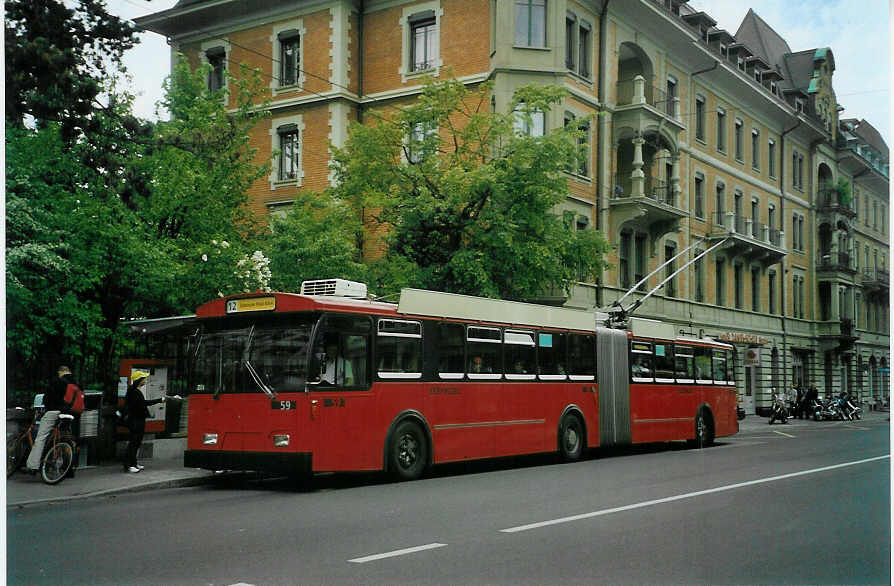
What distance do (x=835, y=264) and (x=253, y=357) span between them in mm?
9754

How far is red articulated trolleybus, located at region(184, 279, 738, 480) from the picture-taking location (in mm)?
13828

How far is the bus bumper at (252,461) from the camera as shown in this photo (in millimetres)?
13539

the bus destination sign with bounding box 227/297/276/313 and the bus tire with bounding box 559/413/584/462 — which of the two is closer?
the bus destination sign with bounding box 227/297/276/313

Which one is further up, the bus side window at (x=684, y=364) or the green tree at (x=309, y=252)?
the green tree at (x=309, y=252)

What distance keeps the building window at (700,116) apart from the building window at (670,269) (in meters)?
3.47

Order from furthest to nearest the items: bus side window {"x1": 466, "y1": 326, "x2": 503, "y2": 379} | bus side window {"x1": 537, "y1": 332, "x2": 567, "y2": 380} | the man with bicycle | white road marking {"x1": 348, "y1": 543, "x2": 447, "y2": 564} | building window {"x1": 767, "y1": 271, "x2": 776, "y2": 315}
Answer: building window {"x1": 767, "y1": 271, "x2": 776, "y2": 315} → bus side window {"x1": 537, "y1": 332, "x2": 567, "y2": 380} → bus side window {"x1": 466, "y1": 326, "x2": 503, "y2": 379} → the man with bicycle → white road marking {"x1": 348, "y1": 543, "x2": 447, "y2": 564}

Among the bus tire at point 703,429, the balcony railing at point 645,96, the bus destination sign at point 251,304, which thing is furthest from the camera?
the balcony railing at point 645,96

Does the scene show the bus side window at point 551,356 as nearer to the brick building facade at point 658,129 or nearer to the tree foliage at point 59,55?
the brick building facade at point 658,129

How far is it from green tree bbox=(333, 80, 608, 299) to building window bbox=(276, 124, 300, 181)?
2.08 meters

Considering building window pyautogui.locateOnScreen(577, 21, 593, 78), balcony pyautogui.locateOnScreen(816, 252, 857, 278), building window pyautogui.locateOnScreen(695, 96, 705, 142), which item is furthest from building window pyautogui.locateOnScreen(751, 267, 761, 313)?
building window pyautogui.locateOnScreen(577, 21, 593, 78)

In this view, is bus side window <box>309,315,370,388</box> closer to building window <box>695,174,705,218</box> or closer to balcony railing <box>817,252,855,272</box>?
balcony railing <box>817,252,855,272</box>

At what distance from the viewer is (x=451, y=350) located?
16203 mm

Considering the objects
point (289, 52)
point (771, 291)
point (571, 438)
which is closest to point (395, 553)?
point (571, 438)

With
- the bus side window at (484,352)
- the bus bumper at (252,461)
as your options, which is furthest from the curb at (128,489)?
the bus side window at (484,352)
